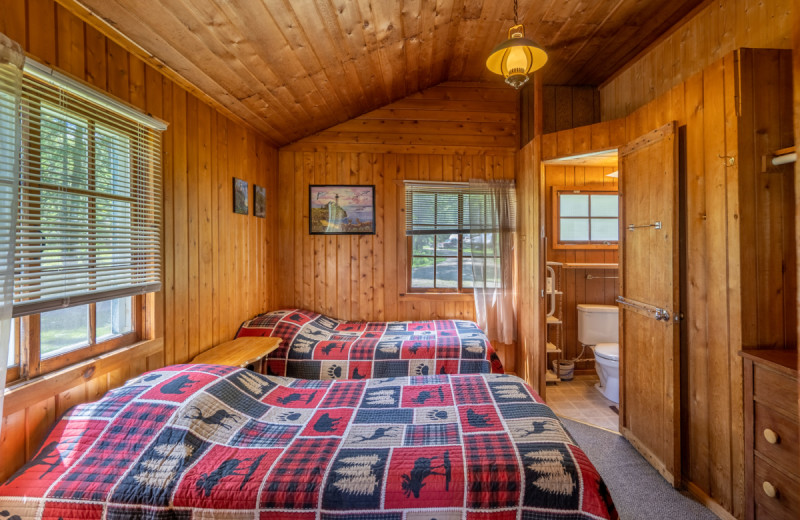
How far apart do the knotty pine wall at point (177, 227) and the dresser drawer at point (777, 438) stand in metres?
2.90

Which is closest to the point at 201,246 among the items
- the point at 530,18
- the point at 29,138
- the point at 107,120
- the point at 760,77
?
the point at 107,120

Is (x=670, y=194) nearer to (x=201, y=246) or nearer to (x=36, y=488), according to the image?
(x=201, y=246)

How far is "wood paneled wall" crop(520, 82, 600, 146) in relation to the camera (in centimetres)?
377

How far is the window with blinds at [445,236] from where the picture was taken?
12.4 feet

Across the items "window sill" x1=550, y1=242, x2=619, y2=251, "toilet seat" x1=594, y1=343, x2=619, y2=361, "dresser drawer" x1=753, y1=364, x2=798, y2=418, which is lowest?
"toilet seat" x1=594, y1=343, x2=619, y2=361

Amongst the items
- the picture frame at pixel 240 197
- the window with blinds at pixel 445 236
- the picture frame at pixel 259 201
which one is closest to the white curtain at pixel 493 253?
the window with blinds at pixel 445 236

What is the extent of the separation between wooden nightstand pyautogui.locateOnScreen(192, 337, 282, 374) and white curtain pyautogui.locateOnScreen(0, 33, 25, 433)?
46.3 inches

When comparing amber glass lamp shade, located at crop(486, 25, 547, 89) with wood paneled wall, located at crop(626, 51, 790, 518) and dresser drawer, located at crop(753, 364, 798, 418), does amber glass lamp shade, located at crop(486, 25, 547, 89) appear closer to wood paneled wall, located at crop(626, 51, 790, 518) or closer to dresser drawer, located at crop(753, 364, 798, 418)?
wood paneled wall, located at crop(626, 51, 790, 518)

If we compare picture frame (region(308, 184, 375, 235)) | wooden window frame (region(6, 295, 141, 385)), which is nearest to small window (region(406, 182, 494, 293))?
picture frame (region(308, 184, 375, 235))

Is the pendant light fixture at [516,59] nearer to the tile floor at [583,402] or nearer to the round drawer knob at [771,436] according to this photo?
the round drawer knob at [771,436]

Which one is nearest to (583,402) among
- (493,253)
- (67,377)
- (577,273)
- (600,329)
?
(600,329)

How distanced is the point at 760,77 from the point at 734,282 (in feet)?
3.24

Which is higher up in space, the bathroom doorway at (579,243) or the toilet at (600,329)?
the bathroom doorway at (579,243)

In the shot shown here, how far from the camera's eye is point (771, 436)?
5.10ft
